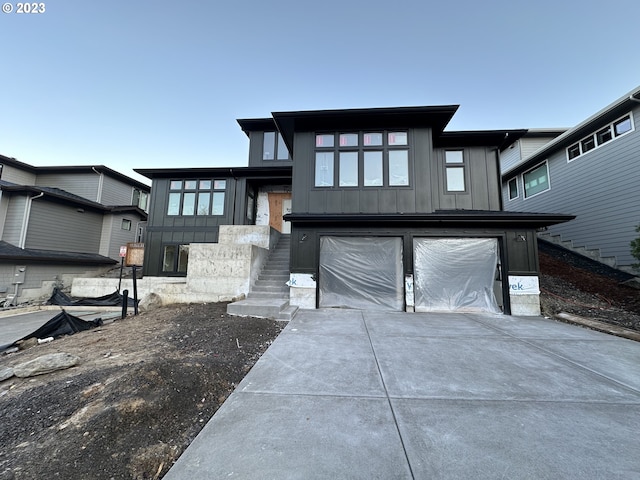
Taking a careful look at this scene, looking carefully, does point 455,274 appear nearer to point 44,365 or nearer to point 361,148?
point 361,148

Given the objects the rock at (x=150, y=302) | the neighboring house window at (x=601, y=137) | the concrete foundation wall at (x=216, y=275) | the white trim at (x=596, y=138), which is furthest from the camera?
the neighboring house window at (x=601, y=137)

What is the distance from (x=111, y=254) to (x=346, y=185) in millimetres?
14491

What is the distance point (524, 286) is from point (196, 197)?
12447mm

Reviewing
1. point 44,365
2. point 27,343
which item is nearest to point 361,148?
point 44,365

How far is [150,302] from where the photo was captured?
6777 mm

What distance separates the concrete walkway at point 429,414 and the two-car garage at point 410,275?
2.47 m

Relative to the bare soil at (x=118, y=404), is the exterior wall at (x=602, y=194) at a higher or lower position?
higher

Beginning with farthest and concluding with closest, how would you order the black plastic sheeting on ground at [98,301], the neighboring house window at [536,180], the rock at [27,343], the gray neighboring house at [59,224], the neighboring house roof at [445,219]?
1. the neighboring house window at [536,180]
2. the gray neighboring house at [59,224]
3. the black plastic sheeting on ground at [98,301]
4. the neighboring house roof at [445,219]
5. the rock at [27,343]

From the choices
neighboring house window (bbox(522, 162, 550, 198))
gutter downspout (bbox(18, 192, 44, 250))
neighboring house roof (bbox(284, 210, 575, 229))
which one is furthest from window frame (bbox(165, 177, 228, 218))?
neighboring house window (bbox(522, 162, 550, 198))

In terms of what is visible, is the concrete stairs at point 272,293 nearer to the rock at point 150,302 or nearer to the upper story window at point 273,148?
the rock at point 150,302

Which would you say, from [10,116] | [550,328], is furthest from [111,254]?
[550,328]

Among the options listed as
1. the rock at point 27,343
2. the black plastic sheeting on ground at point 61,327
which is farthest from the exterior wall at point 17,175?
the rock at point 27,343

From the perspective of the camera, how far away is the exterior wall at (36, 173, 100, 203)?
555 inches

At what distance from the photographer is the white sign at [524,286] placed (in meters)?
6.05
